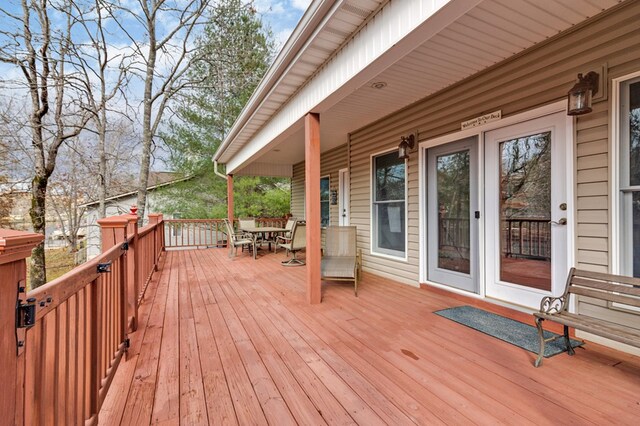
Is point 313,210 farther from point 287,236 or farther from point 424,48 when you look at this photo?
point 287,236

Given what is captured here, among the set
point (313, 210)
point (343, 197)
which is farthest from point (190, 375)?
point (343, 197)

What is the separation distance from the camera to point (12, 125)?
838 cm

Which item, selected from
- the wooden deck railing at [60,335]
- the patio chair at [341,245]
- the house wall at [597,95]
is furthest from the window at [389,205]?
the wooden deck railing at [60,335]

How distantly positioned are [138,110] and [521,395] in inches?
506

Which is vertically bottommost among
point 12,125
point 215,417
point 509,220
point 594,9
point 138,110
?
point 215,417

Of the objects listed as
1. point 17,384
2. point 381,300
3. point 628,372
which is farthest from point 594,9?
point 17,384

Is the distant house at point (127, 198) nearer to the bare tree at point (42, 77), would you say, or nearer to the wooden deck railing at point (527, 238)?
the bare tree at point (42, 77)

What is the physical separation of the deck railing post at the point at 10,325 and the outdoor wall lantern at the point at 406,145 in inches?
166

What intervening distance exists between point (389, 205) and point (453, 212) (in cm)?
130

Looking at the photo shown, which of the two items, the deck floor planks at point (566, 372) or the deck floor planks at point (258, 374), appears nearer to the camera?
the deck floor planks at point (258, 374)

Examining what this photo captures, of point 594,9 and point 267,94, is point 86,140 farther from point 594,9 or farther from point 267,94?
point 594,9

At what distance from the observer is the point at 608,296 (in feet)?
7.02

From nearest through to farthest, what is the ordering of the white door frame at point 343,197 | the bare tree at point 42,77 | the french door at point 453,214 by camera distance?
the french door at point 453,214
the white door frame at point 343,197
the bare tree at point 42,77

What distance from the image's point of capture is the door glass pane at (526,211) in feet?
9.65
